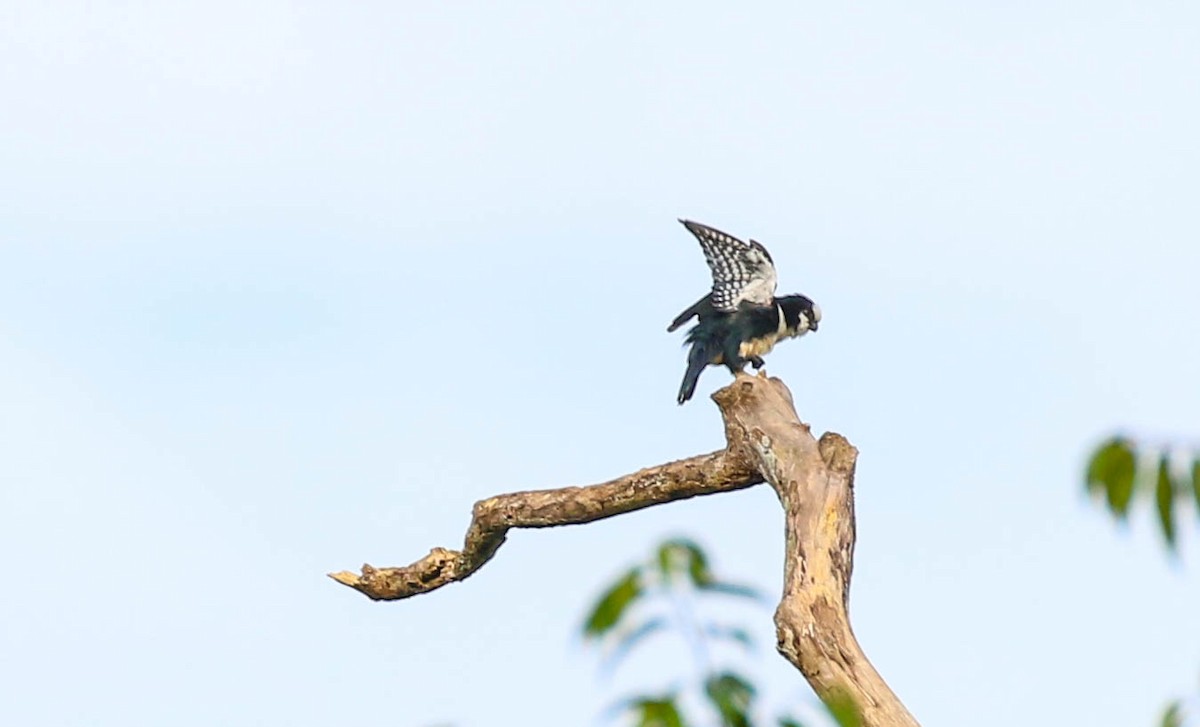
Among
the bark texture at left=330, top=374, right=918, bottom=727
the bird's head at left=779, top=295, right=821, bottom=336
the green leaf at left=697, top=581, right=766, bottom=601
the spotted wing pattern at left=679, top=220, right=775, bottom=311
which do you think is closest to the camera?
the green leaf at left=697, top=581, right=766, bottom=601

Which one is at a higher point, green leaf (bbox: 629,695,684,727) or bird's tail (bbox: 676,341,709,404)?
bird's tail (bbox: 676,341,709,404)

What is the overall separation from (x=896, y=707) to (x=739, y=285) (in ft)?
19.1

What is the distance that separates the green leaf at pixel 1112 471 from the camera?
7.53 feet

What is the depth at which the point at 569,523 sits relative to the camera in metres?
9.45

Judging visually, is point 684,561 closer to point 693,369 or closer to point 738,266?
point 693,369

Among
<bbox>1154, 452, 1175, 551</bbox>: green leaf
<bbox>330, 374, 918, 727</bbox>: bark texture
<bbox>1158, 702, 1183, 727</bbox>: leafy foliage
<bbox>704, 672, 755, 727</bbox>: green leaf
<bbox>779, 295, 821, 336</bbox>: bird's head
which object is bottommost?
<bbox>1158, 702, 1183, 727</bbox>: leafy foliage

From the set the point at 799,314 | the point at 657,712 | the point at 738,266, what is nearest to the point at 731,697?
the point at 657,712

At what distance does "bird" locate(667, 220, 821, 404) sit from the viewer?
467 inches

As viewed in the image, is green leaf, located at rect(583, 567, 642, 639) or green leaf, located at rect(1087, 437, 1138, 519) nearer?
green leaf, located at rect(583, 567, 642, 639)

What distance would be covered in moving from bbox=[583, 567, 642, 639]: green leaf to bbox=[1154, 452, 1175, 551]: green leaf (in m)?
0.60

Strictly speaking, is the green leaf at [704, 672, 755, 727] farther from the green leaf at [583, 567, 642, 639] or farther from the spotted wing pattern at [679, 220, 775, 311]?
the spotted wing pattern at [679, 220, 775, 311]

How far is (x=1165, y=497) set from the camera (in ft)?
7.41

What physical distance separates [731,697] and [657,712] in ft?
0.27

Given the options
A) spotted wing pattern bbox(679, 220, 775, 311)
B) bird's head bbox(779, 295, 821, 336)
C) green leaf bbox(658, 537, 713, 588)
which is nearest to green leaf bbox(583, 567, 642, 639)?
green leaf bbox(658, 537, 713, 588)
